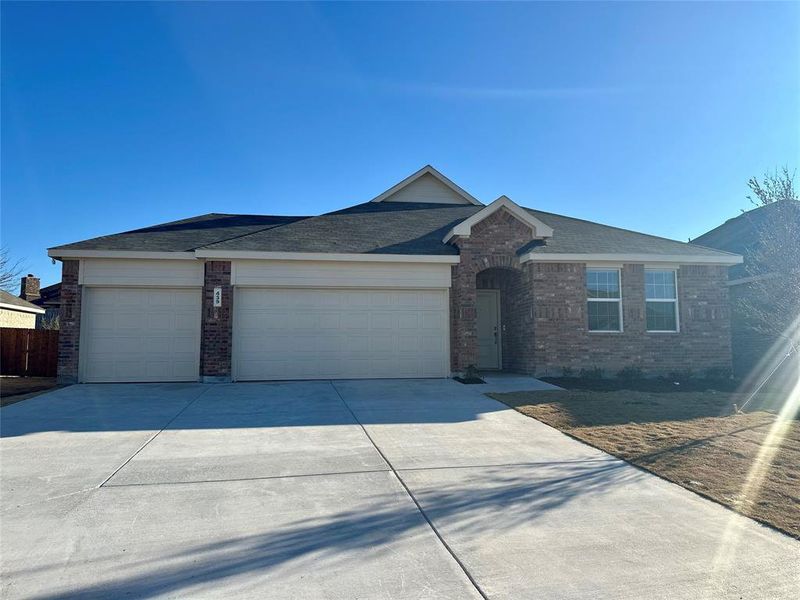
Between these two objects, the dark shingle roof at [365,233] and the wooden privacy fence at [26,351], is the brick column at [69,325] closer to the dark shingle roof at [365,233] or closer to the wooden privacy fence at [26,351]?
the dark shingle roof at [365,233]

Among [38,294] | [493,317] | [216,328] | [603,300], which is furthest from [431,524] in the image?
[38,294]

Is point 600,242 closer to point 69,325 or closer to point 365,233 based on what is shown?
point 365,233

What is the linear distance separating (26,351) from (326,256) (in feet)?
36.0

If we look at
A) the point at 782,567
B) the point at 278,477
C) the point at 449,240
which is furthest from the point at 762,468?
the point at 449,240

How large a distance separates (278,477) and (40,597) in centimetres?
245

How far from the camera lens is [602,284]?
13.9 meters

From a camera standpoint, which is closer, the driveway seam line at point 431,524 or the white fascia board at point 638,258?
the driveway seam line at point 431,524

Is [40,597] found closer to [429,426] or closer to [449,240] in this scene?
→ [429,426]

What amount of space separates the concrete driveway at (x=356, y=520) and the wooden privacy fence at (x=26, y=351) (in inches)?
412

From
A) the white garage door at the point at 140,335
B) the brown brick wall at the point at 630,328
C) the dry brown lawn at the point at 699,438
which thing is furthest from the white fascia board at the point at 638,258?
the white garage door at the point at 140,335

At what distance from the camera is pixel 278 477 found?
17.6ft

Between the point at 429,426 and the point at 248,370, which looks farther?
the point at 248,370

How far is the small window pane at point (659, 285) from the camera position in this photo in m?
14.0

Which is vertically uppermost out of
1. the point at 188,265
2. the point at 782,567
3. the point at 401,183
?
the point at 401,183
